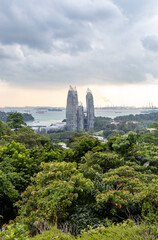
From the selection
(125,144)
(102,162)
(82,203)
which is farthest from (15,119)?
(82,203)

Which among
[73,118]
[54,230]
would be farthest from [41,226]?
[73,118]

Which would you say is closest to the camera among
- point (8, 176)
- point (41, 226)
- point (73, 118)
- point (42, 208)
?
point (41, 226)

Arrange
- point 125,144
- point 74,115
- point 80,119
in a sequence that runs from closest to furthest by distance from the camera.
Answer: point 125,144 < point 74,115 < point 80,119

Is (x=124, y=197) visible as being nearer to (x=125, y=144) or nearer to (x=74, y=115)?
(x=125, y=144)

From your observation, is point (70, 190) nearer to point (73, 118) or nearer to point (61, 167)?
point (61, 167)

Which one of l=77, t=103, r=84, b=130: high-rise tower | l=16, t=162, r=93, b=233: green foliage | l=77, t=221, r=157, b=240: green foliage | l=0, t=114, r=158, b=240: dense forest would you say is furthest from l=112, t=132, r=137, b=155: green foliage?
l=77, t=103, r=84, b=130: high-rise tower

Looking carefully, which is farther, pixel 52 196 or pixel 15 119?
pixel 15 119

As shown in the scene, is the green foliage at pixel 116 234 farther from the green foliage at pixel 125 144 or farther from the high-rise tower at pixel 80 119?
the high-rise tower at pixel 80 119

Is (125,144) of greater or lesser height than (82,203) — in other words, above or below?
above

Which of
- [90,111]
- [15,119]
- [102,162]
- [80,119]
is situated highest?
[90,111]
